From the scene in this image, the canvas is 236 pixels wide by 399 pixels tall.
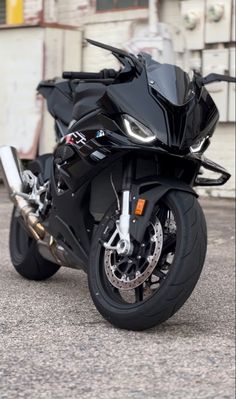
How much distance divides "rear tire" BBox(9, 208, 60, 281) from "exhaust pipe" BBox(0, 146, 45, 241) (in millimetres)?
196

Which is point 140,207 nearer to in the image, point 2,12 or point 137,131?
point 137,131

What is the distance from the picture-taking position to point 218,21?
9.73 m

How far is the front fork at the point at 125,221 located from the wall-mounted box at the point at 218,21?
6.57m

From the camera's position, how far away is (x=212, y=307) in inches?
170

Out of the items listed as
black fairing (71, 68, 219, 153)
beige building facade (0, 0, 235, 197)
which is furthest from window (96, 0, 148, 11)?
black fairing (71, 68, 219, 153)

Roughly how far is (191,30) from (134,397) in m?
8.14

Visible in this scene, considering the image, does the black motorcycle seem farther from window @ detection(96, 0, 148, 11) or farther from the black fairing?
window @ detection(96, 0, 148, 11)

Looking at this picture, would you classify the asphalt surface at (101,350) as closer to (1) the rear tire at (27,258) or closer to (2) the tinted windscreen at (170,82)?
(1) the rear tire at (27,258)

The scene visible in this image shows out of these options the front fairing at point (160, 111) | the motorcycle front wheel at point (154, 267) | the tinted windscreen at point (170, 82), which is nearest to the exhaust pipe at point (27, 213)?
the motorcycle front wheel at point (154, 267)

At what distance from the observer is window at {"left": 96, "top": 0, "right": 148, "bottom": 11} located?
11.0 meters

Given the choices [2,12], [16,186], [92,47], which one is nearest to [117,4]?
[92,47]

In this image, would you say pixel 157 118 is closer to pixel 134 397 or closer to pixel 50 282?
pixel 134 397

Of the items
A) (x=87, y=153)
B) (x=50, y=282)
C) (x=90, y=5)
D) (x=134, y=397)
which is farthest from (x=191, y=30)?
(x=134, y=397)

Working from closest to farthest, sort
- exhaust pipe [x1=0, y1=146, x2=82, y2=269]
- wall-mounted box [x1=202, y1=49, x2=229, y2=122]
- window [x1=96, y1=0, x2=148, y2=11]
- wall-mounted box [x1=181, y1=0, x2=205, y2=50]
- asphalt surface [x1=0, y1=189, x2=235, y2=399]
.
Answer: asphalt surface [x1=0, y1=189, x2=235, y2=399] → exhaust pipe [x1=0, y1=146, x2=82, y2=269] → wall-mounted box [x1=202, y1=49, x2=229, y2=122] → wall-mounted box [x1=181, y1=0, x2=205, y2=50] → window [x1=96, y1=0, x2=148, y2=11]
